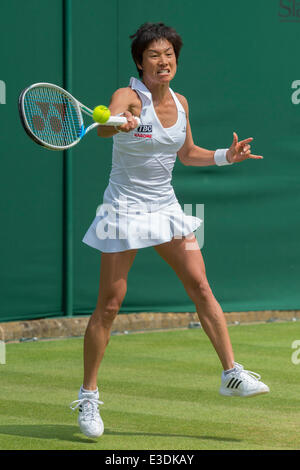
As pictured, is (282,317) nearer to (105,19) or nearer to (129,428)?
(105,19)

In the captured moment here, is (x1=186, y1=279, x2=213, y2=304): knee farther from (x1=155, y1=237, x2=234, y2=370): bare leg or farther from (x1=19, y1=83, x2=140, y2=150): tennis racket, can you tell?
(x1=19, y1=83, x2=140, y2=150): tennis racket

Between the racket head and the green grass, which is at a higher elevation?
the racket head

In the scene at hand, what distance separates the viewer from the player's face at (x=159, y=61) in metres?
4.99

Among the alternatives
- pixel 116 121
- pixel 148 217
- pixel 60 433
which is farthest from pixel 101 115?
pixel 60 433

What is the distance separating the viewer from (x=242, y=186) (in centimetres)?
853

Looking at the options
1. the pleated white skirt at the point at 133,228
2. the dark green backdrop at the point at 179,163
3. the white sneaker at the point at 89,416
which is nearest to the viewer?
the white sneaker at the point at 89,416

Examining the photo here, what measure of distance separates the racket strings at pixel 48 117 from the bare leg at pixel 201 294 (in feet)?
2.29

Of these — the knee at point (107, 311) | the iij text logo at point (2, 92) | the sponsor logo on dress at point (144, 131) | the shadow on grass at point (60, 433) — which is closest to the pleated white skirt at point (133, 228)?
the knee at point (107, 311)

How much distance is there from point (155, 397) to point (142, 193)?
1.26 m

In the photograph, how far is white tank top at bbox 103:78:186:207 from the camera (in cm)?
493

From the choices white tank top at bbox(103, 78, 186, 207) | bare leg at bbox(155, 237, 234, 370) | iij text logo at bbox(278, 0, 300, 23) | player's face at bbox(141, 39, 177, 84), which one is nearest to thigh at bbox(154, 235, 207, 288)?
bare leg at bbox(155, 237, 234, 370)

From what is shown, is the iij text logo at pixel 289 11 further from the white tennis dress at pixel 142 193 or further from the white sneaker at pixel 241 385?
the white sneaker at pixel 241 385

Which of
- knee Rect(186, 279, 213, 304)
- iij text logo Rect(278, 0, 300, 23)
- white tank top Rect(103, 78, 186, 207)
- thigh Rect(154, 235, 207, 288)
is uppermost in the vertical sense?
iij text logo Rect(278, 0, 300, 23)

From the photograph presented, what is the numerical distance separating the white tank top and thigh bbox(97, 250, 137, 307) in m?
0.26
